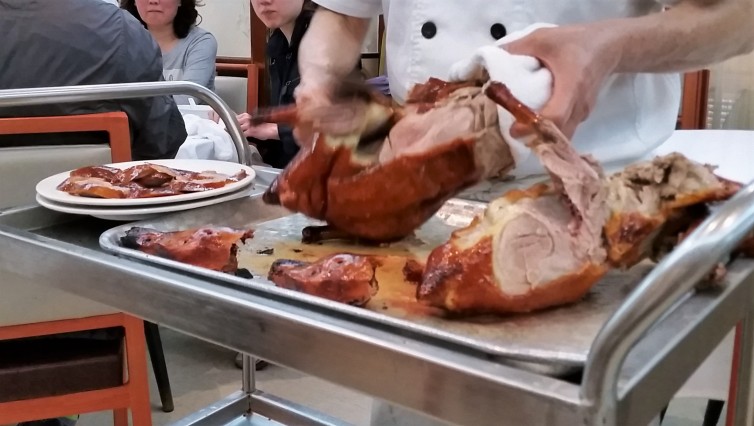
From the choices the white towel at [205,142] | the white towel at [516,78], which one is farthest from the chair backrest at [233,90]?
the white towel at [516,78]

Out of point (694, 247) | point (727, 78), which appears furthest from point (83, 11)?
point (727, 78)

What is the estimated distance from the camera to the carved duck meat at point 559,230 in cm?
49

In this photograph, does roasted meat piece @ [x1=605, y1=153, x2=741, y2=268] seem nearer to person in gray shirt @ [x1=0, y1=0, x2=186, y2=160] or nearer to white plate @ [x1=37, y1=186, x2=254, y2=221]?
white plate @ [x1=37, y1=186, x2=254, y2=221]

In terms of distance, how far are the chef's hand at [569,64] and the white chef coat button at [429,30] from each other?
0.29 meters

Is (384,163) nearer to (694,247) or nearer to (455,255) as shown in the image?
(455,255)

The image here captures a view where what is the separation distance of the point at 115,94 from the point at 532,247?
762 millimetres

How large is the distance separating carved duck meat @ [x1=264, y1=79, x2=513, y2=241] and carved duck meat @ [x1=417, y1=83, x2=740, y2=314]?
7 cm

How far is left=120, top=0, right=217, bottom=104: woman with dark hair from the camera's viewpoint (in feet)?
9.61

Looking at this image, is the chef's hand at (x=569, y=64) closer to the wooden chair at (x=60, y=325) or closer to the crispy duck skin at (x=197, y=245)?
the crispy duck skin at (x=197, y=245)

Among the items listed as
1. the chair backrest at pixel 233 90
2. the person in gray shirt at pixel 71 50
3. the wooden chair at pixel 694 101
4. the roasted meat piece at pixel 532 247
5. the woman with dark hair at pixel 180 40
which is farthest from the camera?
the chair backrest at pixel 233 90

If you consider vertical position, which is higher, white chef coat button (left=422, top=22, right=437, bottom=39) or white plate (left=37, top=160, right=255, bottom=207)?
white chef coat button (left=422, top=22, right=437, bottom=39)

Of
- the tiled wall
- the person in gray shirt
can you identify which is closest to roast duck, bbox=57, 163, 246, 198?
the person in gray shirt

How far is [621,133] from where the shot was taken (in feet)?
2.80

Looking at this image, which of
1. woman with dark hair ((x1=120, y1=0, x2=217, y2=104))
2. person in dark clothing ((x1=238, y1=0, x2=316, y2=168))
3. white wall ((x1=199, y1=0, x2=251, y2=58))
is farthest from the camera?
white wall ((x1=199, y1=0, x2=251, y2=58))
